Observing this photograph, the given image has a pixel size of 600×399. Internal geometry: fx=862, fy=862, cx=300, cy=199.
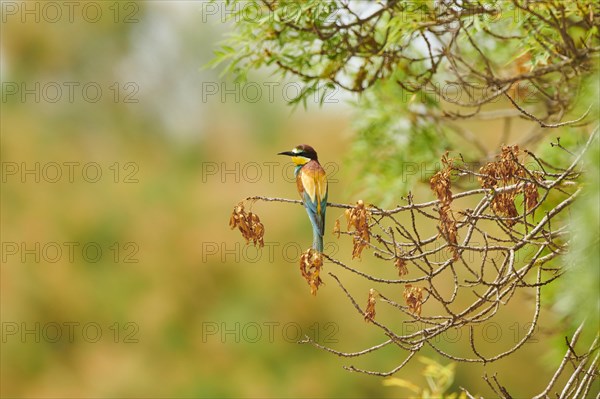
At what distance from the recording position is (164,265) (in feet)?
33.3

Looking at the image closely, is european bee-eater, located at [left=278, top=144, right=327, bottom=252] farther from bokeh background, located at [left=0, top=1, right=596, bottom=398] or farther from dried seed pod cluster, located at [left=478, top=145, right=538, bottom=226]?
bokeh background, located at [left=0, top=1, right=596, bottom=398]

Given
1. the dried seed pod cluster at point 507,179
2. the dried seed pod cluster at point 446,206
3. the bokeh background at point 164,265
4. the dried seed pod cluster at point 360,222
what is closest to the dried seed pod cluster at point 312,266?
the dried seed pod cluster at point 360,222

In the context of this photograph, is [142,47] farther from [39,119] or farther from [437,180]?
[437,180]

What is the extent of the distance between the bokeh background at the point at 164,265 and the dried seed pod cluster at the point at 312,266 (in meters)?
5.91


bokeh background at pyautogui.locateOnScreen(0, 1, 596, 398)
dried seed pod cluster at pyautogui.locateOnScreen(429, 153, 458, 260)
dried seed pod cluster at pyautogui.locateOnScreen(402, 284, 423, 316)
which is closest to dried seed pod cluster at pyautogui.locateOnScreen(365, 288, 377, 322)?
dried seed pod cluster at pyautogui.locateOnScreen(402, 284, 423, 316)

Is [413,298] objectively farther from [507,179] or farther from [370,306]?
[507,179]

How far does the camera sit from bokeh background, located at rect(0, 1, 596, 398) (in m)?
9.51

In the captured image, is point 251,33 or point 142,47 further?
point 142,47

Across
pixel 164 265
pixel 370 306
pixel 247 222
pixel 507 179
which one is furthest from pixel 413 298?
pixel 164 265

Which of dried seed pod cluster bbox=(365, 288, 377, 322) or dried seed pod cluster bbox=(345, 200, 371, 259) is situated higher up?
dried seed pod cluster bbox=(345, 200, 371, 259)

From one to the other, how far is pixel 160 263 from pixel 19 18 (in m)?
3.60

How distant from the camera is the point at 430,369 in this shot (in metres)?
4.44

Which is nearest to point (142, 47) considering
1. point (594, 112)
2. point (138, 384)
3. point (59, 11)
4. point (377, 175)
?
point (59, 11)

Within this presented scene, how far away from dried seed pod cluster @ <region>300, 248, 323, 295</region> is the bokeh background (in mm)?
5912
